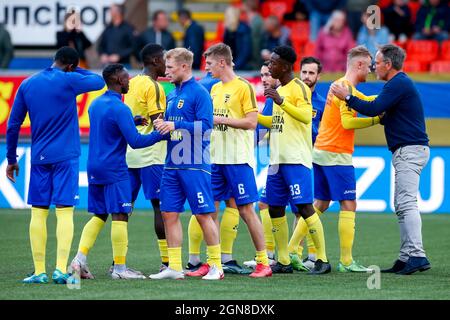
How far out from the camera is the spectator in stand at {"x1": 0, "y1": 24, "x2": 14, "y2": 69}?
69.7 ft

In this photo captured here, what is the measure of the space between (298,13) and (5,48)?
611cm

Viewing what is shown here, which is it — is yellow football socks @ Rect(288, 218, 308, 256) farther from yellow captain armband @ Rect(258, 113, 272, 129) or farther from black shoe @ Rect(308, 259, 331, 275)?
yellow captain armband @ Rect(258, 113, 272, 129)

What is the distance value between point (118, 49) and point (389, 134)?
33.1ft

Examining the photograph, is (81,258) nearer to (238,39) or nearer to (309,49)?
(238,39)

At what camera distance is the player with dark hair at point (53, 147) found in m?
10.5

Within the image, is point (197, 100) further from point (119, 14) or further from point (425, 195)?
point (119, 14)

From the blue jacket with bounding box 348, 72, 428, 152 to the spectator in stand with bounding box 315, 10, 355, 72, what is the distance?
9.01 metres

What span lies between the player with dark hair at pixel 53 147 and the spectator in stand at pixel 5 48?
36.0 ft

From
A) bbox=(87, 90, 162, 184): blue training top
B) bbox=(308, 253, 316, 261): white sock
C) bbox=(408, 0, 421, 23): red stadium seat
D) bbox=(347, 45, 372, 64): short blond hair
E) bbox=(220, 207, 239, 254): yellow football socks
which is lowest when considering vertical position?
bbox=(308, 253, 316, 261): white sock

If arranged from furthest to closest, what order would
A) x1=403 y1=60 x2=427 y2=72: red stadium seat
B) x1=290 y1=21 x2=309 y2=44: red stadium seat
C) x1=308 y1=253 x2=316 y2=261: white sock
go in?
x1=290 y1=21 x2=309 y2=44: red stadium seat
x1=403 y1=60 x2=427 y2=72: red stadium seat
x1=308 y1=253 x2=316 y2=261: white sock

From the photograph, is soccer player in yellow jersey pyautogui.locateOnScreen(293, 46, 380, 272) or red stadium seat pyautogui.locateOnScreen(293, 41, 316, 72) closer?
soccer player in yellow jersey pyautogui.locateOnScreen(293, 46, 380, 272)

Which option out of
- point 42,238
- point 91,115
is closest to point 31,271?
point 42,238

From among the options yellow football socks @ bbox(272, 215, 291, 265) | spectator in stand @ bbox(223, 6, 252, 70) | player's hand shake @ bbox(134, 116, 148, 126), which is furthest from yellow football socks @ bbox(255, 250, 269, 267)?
spectator in stand @ bbox(223, 6, 252, 70)

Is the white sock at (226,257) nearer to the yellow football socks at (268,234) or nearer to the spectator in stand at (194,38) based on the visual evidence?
the yellow football socks at (268,234)
